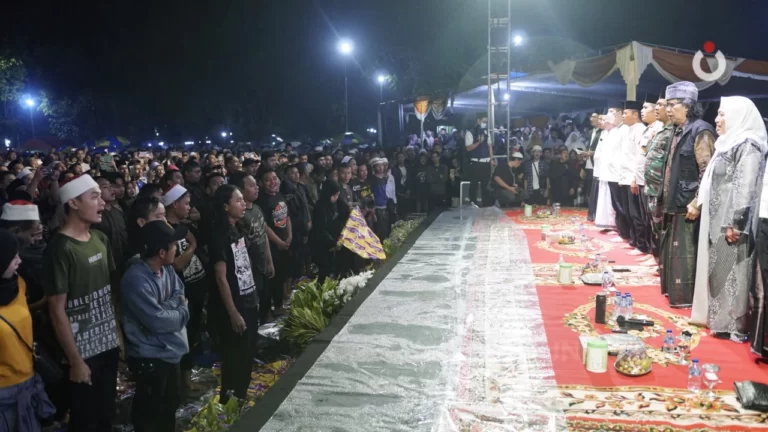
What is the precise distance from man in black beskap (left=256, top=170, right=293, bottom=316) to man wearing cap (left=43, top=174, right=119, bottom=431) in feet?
9.20

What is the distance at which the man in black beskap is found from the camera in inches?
253

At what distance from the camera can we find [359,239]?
750cm

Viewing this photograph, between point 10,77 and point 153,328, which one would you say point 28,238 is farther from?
point 10,77

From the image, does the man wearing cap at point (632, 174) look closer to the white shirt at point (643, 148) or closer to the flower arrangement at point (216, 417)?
the white shirt at point (643, 148)

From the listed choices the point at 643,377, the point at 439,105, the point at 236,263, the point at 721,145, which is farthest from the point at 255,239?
the point at 439,105

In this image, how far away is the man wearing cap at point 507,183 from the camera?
38.7 feet

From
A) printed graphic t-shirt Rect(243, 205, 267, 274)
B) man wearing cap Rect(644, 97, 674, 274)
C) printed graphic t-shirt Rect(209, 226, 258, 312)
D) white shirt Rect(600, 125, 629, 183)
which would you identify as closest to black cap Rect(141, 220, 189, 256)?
printed graphic t-shirt Rect(209, 226, 258, 312)

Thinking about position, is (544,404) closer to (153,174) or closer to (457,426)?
(457,426)

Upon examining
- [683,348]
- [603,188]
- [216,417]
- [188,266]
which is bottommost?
[216,417]

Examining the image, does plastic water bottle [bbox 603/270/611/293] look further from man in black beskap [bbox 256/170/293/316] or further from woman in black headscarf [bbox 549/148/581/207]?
woman in black headscarf [bbox 549/148/581/207]

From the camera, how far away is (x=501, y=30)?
38.7 ft

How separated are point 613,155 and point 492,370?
570 centimetres

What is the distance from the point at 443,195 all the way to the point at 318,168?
14.4ft

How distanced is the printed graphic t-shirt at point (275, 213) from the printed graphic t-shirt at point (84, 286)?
299cm
